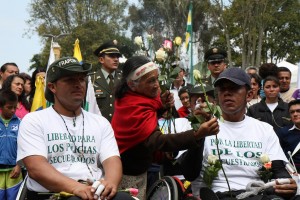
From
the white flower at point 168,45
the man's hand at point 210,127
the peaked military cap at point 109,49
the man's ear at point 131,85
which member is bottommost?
the man's hand at point 210,127

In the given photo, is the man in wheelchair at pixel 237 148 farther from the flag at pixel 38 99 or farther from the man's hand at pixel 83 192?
the flag at pixel 38 99

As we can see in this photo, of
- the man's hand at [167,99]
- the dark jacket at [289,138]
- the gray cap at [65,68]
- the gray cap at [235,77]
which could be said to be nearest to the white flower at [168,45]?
the man's hand at [167,99]

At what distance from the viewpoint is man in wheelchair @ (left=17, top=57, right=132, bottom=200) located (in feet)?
11.9

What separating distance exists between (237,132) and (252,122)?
7.0 inches

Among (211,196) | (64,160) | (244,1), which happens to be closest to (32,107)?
(64,160)

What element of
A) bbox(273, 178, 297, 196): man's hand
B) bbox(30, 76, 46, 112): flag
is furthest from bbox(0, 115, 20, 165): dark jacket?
bbox(273, 178, 297, 196): man's hand

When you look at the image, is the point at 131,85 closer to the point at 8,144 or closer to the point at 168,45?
the point at 168,45

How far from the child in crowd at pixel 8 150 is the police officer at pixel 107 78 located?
1012mm

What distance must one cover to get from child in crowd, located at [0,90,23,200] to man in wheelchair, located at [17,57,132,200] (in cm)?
216

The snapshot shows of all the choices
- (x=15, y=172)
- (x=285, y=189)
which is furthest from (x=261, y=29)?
(x=285, y=189)

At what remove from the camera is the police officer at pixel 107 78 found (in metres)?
6.61

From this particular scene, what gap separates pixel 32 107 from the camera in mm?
7078

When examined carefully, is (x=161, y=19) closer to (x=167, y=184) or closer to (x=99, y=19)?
(x=99, y=19)

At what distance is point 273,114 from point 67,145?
3058 mm
